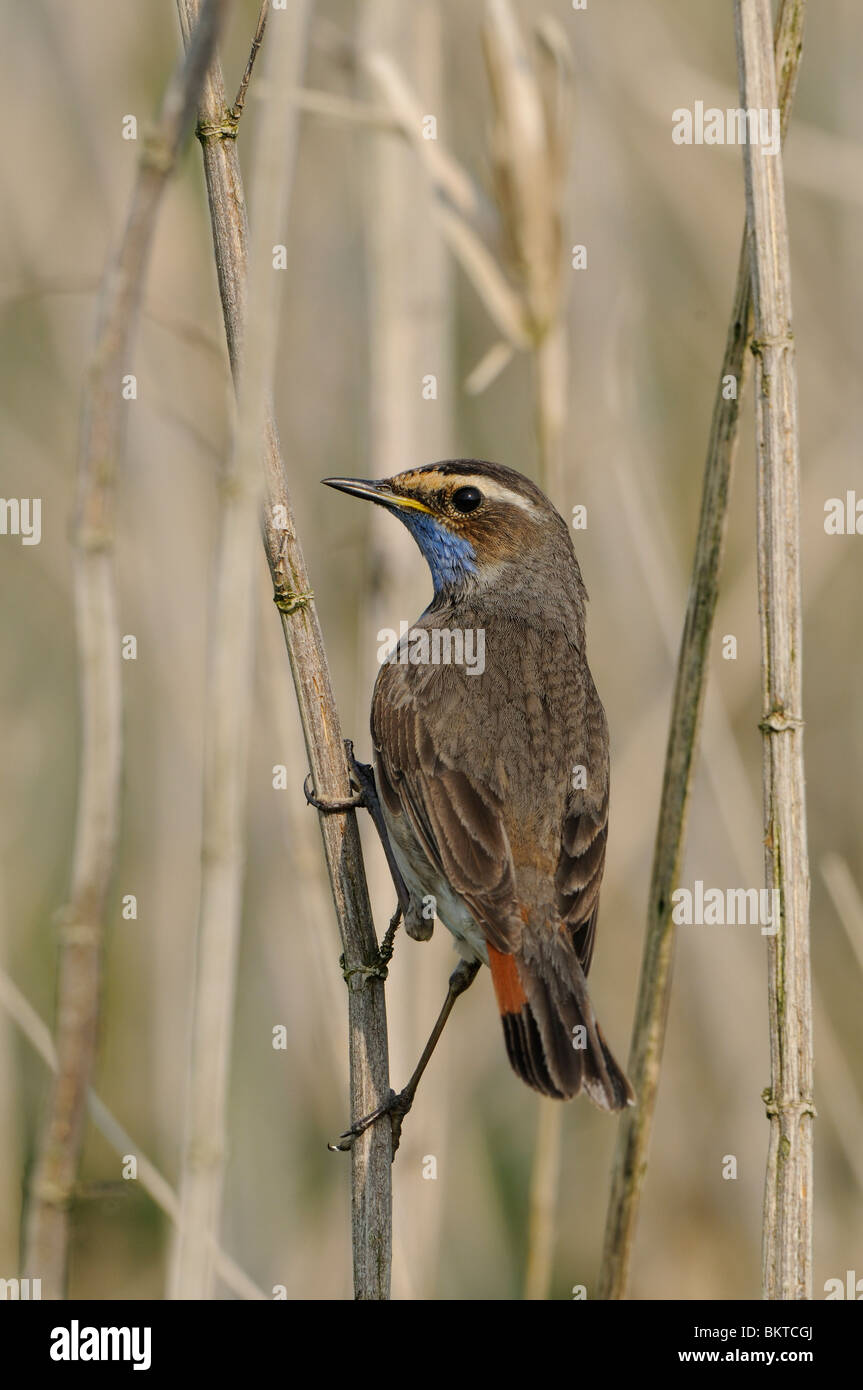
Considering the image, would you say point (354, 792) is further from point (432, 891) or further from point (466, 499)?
point (466, 499)

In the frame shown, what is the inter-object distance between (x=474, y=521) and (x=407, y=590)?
1.61ft

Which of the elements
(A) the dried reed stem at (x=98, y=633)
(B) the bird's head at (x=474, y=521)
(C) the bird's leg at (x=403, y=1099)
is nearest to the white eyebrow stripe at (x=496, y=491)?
(B) the bird's head at (x=474, y=521)

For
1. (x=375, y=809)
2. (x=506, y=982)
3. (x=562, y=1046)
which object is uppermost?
(x=375, y=809)

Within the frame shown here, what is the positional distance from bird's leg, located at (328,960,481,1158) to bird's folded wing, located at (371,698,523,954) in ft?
1.47

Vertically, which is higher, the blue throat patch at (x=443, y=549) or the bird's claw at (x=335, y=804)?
the blue throat patch at (x=443, y=549)

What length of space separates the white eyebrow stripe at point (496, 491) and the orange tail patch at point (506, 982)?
1464mm

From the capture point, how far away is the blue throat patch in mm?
4156

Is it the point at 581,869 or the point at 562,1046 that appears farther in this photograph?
the point at 581,869

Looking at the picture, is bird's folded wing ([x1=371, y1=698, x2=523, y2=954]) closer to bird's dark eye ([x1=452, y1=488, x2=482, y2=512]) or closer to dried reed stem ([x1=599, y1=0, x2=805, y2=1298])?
dried reed stem ([x1=599, y1=0, x2=805, y2=1298])

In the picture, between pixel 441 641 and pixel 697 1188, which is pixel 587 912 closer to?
pixel 441 641

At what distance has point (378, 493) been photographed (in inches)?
155

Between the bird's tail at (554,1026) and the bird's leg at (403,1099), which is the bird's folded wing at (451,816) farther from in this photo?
the bird's leg at (403,1099)

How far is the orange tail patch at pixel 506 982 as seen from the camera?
10.4ft

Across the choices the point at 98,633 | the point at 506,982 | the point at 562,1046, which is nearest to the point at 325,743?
the point at 506,982
